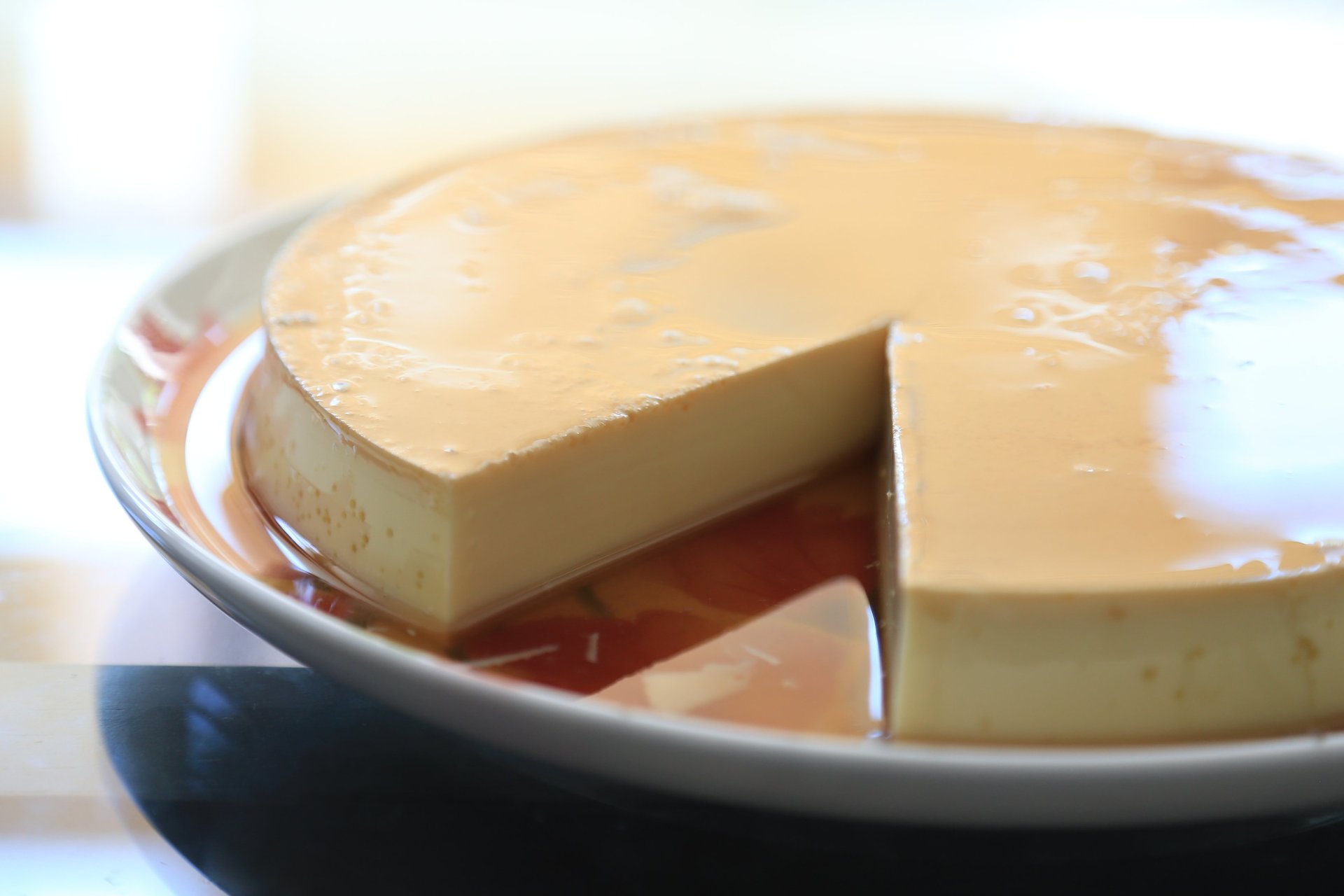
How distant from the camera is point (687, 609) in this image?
0.98 metres

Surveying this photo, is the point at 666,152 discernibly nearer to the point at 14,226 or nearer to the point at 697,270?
the point at 697,270

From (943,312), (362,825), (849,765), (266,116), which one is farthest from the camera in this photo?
(266,116)

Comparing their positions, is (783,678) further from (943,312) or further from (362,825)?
(943,312)

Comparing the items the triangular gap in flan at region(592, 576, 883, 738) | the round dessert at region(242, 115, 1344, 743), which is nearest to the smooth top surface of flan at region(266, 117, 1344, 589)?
the round dessert at region(242, 115, 1344, 743)

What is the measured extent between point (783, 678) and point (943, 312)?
45 centimetres

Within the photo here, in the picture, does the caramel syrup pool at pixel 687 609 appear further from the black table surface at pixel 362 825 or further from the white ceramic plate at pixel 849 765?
the white ceramic plate at pixel 849 765

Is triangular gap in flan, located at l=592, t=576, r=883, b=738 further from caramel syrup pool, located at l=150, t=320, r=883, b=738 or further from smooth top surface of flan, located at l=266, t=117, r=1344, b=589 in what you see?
smooth top surface of flan, located at l=266, t=117, r=1344, b=589

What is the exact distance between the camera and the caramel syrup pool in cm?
88

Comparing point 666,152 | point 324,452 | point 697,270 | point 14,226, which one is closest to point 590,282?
point 697,270

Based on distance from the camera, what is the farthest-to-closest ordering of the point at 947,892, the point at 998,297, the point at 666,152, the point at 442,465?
the point at 666,152, the point at 998,297, the point at 442,465, the point at 947,892

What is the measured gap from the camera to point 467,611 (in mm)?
993

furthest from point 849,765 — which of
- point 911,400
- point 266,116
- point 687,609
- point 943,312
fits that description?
point 266,116

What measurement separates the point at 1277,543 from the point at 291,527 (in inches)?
29.3

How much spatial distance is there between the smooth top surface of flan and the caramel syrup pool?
0.11 metres
